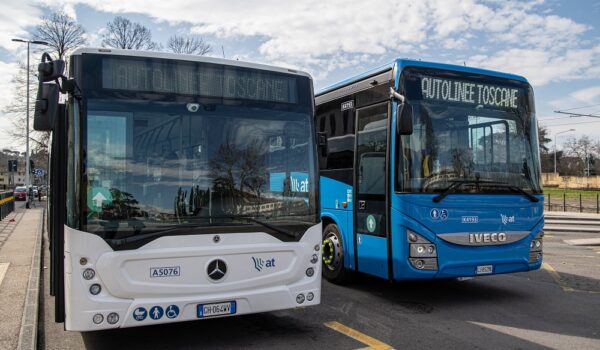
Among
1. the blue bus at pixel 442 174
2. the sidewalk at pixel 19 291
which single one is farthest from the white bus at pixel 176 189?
the sidewalk at pixel 19 291

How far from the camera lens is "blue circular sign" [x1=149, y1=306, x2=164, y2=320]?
4.78m

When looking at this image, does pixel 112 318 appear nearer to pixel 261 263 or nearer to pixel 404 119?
pixel 261 263

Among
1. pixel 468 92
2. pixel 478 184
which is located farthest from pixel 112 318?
pixel 468 92

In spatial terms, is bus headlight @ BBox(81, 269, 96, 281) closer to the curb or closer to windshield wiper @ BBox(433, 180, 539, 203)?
the curb

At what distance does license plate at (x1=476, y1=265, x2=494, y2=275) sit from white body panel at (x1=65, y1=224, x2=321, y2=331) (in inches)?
101

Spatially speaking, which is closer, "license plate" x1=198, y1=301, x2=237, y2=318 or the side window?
"license plate" x1=198, y1=301, x2=237, y2=318

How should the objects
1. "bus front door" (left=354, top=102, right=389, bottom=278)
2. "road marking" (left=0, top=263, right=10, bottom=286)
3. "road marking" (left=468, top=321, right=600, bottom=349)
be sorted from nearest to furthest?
1. "road marking" (left=468, top=321, right=600, bottom=349)
2. "bus front door" (left=354, top=102, right=389, bottom=278)
3. "road marking" (left=0, top=263, right=10, bottom=286)

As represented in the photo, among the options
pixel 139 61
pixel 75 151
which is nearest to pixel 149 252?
pixel 75 151

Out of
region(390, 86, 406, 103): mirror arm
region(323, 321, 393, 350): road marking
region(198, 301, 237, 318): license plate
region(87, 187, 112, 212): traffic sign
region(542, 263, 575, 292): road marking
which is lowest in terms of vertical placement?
region(542, 263, 575, 292): road marking

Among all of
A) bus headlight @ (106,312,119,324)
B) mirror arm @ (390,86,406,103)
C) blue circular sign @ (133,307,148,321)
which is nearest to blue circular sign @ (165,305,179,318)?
blue circular sign @ (133,307,148,321)

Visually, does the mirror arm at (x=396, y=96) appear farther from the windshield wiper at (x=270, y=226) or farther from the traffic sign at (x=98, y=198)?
the traffic sign at (x=98, y=198)

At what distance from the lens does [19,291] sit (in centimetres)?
775

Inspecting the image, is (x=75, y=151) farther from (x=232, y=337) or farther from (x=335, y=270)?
(x=335, y=270)

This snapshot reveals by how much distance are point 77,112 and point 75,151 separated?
0.36m
